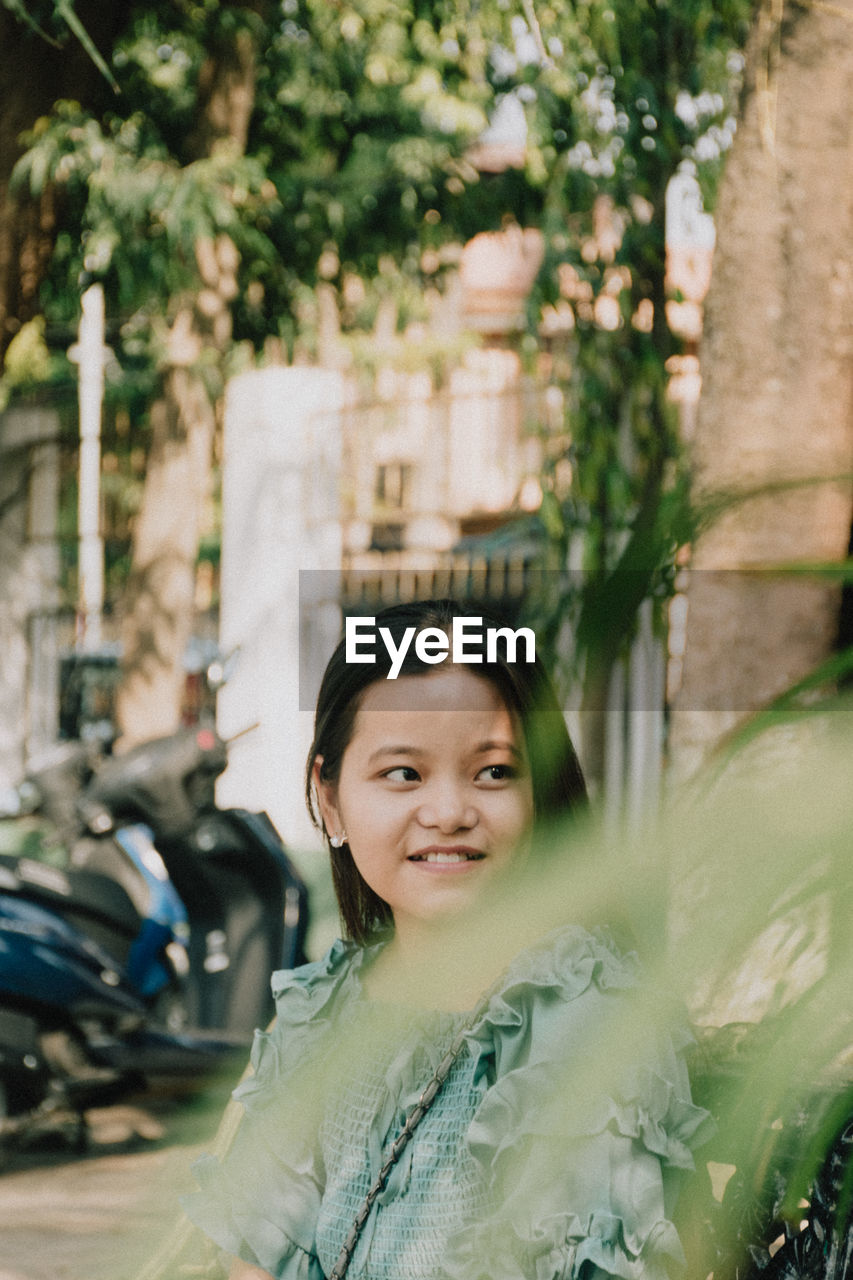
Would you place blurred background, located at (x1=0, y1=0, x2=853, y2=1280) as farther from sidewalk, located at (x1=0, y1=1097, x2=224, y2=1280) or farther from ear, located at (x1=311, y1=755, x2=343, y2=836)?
ear, located at (x1=311, y1=755, x2=343, y2=836)

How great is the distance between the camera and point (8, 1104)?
3.25 meters

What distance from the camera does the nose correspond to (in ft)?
3.92

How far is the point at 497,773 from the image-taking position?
1235 millimetres

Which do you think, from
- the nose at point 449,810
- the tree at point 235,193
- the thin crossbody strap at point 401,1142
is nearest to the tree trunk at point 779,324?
the nose at point 449,810

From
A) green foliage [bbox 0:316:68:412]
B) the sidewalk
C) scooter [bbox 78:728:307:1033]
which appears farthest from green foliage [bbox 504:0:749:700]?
green foliage [bbox 0:316:68:412]

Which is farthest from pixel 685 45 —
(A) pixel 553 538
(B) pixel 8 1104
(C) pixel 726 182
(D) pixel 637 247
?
(B) pixel 8 1104

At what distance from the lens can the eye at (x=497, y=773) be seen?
4.04ft

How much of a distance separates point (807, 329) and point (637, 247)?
173cm

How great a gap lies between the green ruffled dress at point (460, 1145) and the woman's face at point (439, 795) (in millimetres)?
113

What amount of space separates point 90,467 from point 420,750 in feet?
33.4

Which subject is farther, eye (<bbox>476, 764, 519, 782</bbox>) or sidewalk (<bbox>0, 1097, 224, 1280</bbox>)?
sidewalk (<bbox>0, 1097, 224, 1280</bbox>)

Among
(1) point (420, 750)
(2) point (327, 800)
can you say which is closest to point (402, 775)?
(1) point (420, 750)

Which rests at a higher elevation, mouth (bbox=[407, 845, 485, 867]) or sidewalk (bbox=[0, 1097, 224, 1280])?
mouth (bbox=[407, 845, 485, 867])

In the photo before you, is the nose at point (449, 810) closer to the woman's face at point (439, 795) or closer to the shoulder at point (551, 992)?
the woman's face at point (439, 795)
